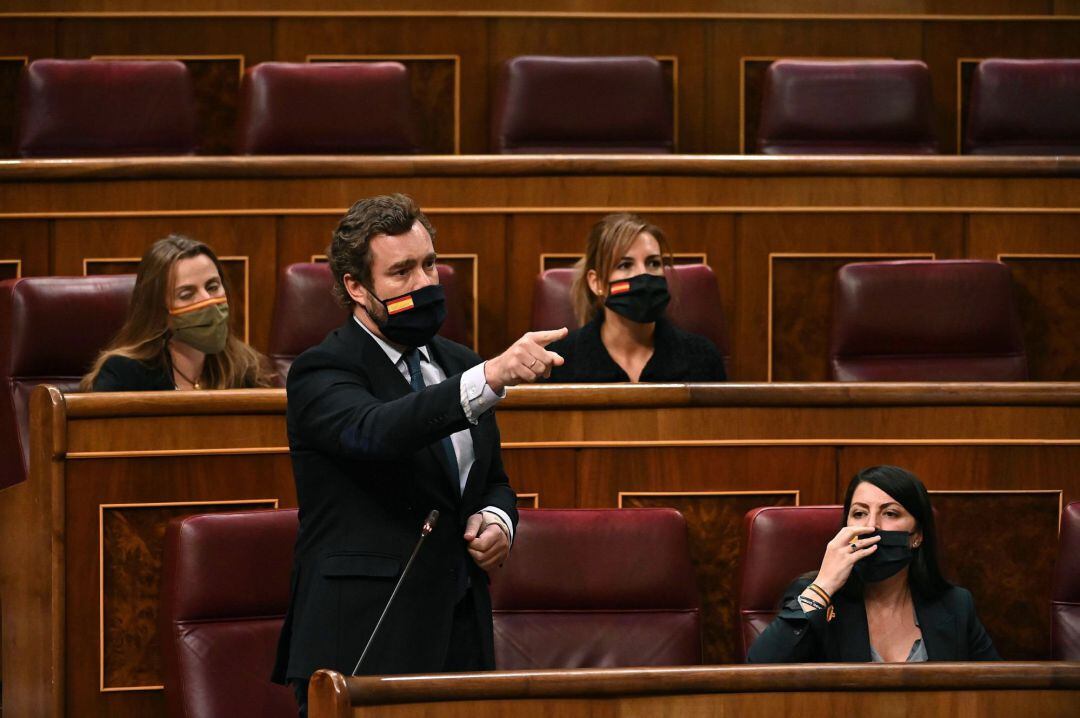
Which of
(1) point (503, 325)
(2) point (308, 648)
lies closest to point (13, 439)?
(1) point (503, 325)

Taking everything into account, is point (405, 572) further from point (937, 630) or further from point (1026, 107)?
point (1026, 107)

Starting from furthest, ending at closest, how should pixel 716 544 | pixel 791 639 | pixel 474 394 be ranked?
1. pixel 716 544
2. pixel 791 639
3. pixel 474 394

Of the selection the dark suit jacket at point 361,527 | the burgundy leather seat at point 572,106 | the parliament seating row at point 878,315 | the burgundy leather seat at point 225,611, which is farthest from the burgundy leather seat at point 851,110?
the dark suit jacket at point 361,527

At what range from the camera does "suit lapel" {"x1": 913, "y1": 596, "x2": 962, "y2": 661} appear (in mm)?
862

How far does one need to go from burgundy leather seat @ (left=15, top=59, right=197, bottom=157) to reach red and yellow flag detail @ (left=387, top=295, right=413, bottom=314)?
35.7 inches

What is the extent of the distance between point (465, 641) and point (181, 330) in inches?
18.9

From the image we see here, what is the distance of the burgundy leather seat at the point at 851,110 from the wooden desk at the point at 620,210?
0.20m

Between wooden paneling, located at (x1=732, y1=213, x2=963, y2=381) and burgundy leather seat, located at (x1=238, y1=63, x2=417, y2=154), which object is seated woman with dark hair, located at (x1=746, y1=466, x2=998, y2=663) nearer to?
wooden paneling, located at (x1=732, y1=213, x2=963, y2=381)

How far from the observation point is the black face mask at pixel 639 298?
3.76ft

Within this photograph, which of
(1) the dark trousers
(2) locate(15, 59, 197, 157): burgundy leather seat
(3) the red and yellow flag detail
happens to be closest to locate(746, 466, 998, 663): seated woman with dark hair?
(1) the dark trousers

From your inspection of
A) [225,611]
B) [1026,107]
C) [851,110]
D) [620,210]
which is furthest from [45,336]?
[1026,107]

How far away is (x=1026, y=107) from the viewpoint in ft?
5.11

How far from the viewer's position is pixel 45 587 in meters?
0.90

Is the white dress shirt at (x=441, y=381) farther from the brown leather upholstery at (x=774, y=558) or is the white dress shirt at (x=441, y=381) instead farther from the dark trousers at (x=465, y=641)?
the brown leather upholstery at (x=774, y=558)
